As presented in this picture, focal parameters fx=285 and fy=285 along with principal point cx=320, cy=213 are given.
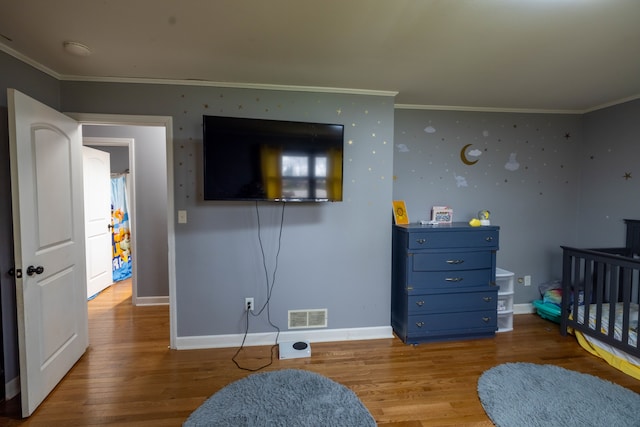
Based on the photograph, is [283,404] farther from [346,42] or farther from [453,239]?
[346,42]

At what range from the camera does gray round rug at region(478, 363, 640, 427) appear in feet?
5.54

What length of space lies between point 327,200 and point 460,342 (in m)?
1.80

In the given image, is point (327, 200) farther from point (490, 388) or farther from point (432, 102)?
point (490, 388)

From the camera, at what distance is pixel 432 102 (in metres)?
2.89

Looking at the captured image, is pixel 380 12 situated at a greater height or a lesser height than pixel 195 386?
greater

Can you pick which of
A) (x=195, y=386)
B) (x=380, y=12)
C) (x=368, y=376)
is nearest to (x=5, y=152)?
(x=195, y=386)

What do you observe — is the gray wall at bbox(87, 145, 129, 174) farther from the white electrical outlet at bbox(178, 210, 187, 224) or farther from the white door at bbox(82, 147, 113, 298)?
the white electrical outlet at bbox(178, 210, 187, 224)

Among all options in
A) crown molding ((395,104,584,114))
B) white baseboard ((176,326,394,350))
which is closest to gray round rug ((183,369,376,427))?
white baseboard ((176,326,394,350))

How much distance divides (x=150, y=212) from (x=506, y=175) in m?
4.20

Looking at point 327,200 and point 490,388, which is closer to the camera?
point 490,388

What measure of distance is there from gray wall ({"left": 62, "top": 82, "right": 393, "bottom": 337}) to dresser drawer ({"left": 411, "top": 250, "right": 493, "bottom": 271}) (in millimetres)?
297

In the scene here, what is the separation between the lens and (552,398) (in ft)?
6.10

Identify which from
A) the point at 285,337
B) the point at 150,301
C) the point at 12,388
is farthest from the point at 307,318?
the point at 150,301

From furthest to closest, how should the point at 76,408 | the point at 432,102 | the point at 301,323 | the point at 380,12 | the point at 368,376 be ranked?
the point at 432,102 < the point at 301,323 < the point at 368,376 < the point at 76,408 < the point at 380,12
